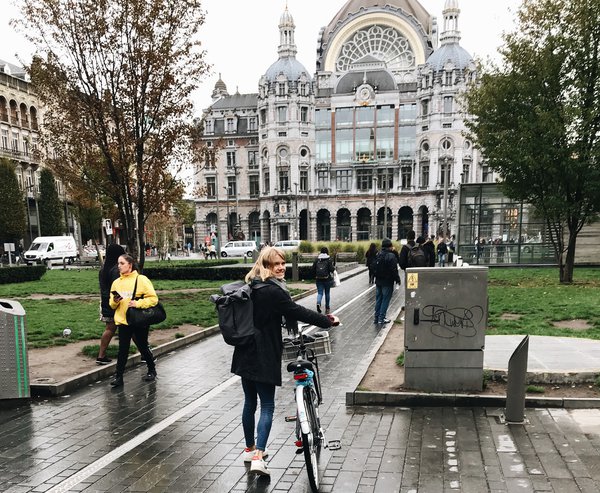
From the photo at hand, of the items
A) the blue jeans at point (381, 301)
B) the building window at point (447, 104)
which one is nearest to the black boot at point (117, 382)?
the blue jeans at point (381, 301)

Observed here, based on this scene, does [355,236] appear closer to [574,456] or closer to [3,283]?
[3,283]

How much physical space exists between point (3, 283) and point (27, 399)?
66.9 feet

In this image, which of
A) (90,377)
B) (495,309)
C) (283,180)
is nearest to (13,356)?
(90,377)

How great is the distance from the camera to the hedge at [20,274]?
2386 centimetres

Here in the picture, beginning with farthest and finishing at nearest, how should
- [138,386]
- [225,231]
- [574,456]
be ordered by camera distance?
[225,231], [138,386], [574,456]

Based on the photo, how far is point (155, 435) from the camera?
206 inches

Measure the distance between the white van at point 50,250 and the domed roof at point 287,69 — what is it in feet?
143

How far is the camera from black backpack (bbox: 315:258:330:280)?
492 inches

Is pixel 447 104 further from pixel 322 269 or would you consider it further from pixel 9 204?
pixel 322 269

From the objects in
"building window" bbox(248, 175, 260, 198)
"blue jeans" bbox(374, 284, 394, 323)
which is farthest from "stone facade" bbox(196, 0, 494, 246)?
"blue jeans" bbox(374, 284, 394, 323)

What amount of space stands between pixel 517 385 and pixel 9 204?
45.7 meters

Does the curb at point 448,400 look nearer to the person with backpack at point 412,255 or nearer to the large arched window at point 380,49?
the person with backpack at point 412,255

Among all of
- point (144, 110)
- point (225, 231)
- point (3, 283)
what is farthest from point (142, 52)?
point (225, 231)

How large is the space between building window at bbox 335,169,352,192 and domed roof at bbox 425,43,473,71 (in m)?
19.2
